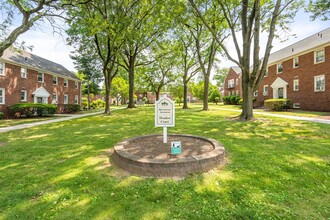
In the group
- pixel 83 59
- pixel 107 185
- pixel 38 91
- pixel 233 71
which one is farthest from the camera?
pixel 233 71

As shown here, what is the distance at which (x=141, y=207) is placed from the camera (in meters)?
2.61

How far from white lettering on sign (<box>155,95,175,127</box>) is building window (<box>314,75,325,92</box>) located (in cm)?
1818

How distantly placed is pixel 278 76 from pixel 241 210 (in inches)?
954

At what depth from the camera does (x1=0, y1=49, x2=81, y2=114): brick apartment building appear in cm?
1612

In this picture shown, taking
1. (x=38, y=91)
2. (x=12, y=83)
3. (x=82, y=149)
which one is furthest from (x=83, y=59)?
(x=82, y=149)

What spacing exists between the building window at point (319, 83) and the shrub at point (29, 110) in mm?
24780

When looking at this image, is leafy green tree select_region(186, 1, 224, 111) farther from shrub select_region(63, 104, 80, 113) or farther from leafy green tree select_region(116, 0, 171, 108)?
shrub select_region(63, 104, 80, 113)

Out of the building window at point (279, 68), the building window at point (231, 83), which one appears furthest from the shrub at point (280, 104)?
the building window at point (231, 83)

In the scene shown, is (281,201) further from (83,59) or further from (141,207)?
(83,59)

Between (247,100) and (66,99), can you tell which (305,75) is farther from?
(66,99)

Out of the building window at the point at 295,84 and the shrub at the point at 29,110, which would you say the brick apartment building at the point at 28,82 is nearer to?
the shrub at the point at 29,110

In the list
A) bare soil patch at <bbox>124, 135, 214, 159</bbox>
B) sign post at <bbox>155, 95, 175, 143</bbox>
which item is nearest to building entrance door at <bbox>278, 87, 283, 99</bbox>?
bare soil patch at <bbox>124, 135, 214, 159</bbox>

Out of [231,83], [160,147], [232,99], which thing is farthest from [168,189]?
[231,83]

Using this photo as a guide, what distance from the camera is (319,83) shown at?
17109mm
